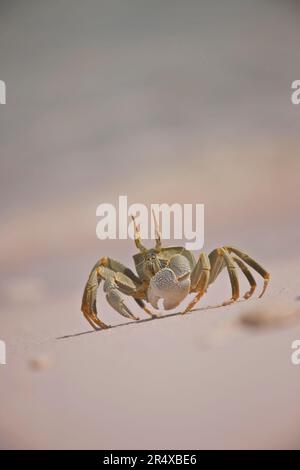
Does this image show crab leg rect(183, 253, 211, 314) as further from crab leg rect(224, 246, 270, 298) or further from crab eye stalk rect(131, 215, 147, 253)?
crab eye stalk rect(131, 215, 147, 253)

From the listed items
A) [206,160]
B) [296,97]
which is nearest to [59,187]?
[206,160]

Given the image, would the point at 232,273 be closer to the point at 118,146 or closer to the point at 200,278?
the point at 200,278

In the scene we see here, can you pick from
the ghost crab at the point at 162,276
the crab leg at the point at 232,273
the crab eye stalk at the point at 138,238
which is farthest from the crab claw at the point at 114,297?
the crab leg at the point at 232,273

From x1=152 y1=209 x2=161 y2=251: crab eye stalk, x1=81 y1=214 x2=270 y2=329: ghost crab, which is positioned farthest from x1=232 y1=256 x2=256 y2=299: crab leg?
x1=152 y1=209 x2=161 y2=251: crab eye stalk

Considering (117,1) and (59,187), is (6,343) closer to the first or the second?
(59,187)

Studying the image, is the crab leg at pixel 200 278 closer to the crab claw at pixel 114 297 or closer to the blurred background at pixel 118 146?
the blurred background at pixel 118 146

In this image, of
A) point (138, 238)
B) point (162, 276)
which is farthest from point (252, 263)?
point (138, 238)
